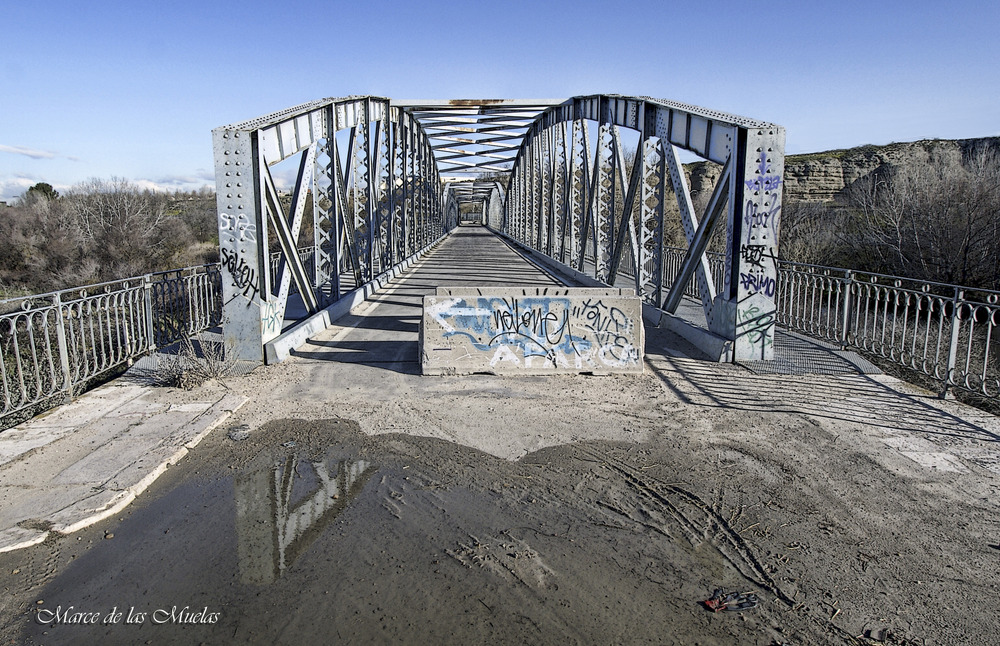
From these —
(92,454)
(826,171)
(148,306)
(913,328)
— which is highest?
(826,171)

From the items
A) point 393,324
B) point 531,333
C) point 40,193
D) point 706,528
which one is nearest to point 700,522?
point 706,528

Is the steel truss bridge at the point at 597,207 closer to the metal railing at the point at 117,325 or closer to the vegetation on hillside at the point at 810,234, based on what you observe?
the metal railing at the point at 117,325

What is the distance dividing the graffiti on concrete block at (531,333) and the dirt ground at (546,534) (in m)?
1.32

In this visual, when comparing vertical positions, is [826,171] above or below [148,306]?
above

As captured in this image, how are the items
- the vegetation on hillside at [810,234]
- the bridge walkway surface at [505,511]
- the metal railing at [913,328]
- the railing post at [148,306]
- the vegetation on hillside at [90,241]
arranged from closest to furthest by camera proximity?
1. the bridge walkway surface at [505,511]
2. the metal railing at [913,328]
3. the railing post at [148,306]
4. the vegetation on hillside at [810,234]
5. the vegetation on hillside at [90,241]

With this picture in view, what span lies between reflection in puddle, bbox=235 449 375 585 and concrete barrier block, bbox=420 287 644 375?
2.66 meters

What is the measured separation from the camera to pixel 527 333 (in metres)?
7.62

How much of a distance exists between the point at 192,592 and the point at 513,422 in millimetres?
3242

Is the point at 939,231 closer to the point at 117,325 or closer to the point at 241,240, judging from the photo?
the point at 241,240

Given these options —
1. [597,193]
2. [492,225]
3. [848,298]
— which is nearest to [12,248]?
[597,193]

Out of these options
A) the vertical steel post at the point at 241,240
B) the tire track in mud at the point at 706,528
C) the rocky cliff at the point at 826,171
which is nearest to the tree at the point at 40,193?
the vertical steel post at the point at 241,240

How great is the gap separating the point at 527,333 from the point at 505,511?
372 cm

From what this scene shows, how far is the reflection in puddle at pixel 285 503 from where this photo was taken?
351 cm

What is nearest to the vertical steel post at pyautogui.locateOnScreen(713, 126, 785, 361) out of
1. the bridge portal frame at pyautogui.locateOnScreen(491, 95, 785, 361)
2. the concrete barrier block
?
the bridge portal frame at pyautogui.locateOnScreen(491, 95, 785, 361)
